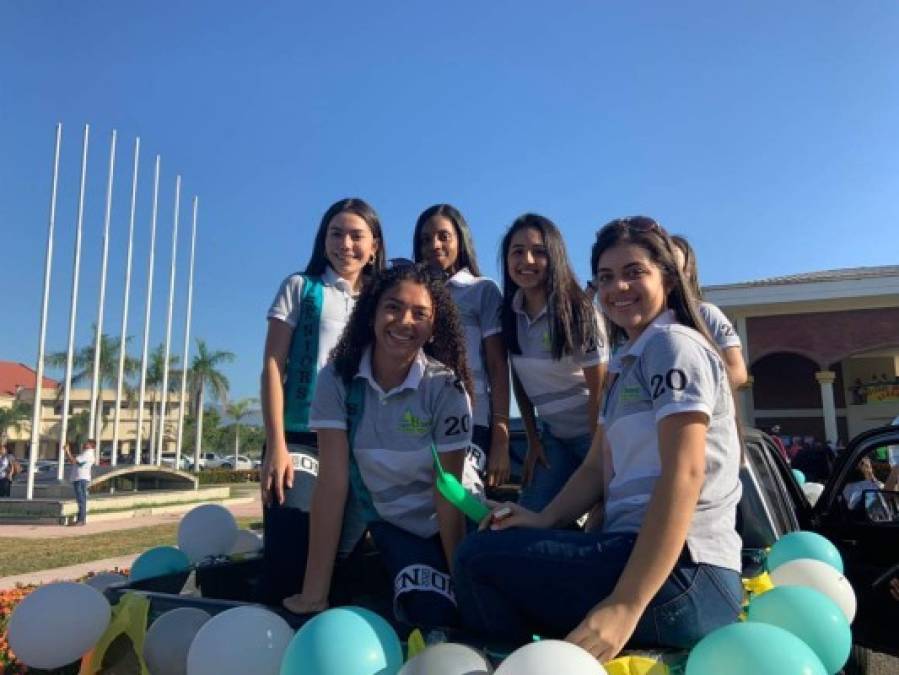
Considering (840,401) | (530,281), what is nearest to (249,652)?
(530,281)

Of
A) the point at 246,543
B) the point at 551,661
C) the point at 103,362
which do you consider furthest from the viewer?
the point at 103,362

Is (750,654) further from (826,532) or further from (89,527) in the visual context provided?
(89,527)

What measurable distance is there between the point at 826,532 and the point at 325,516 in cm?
270

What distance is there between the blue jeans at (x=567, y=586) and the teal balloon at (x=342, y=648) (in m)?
0.29

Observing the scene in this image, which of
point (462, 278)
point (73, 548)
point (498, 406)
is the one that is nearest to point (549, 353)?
point (498, 406)

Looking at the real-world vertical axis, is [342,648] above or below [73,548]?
A: above

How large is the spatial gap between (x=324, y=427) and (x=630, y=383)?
1113 millimetres

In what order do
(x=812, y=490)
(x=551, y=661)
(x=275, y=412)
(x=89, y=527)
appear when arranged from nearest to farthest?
(x=551, y=661) < (x=275, y=412) < (x=812, y=490) < (x=89, y=527)

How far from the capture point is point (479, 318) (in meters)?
3.52

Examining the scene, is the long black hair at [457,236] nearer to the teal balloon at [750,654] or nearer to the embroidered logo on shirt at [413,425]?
the embroidered logo on shirt at [413,425]

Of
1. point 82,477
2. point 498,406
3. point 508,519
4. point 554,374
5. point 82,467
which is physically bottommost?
point 82,477

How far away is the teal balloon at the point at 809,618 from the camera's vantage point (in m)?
1.96

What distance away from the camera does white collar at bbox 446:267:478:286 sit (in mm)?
3588

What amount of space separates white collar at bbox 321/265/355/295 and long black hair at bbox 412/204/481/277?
0.51 meters
